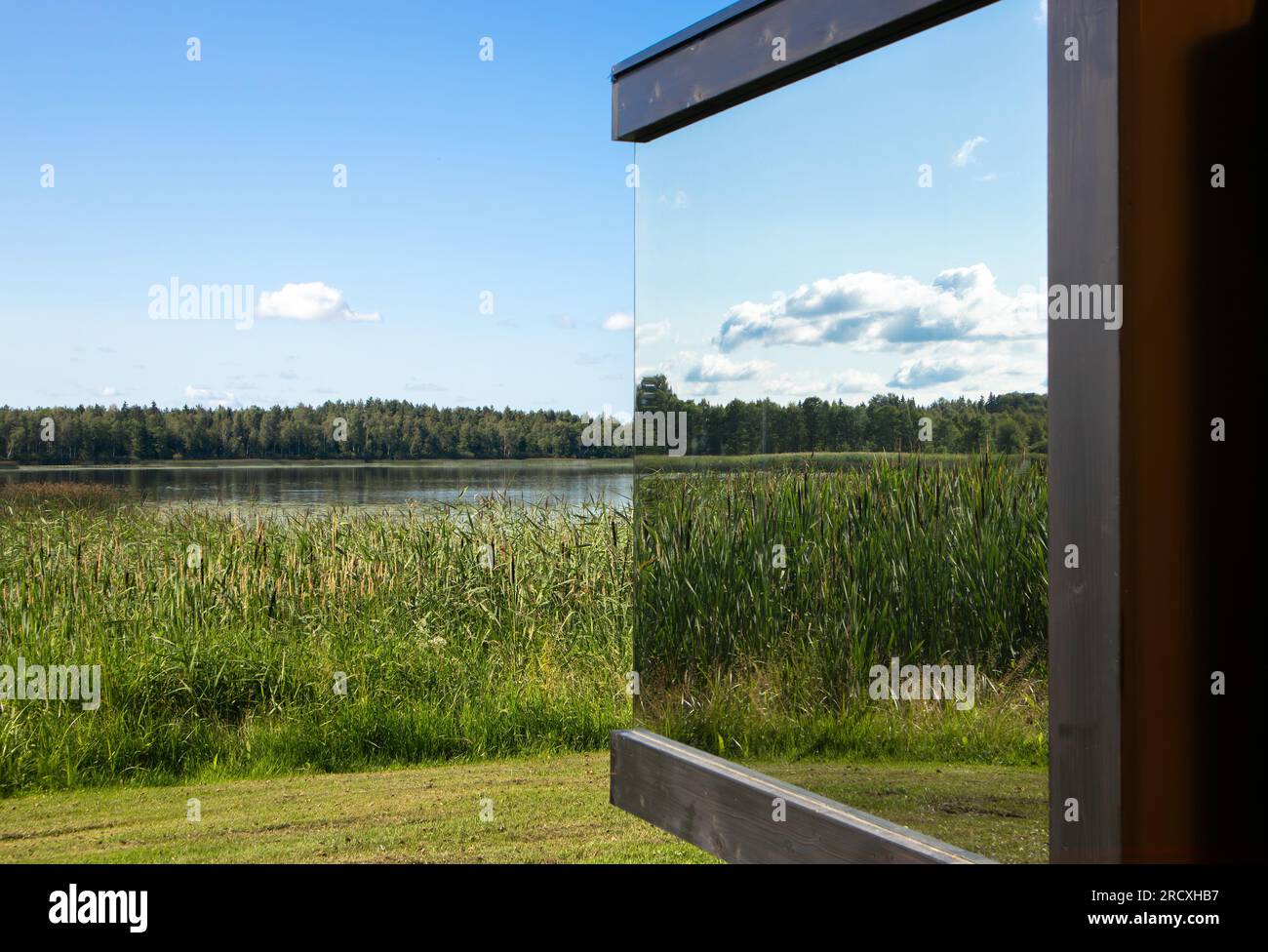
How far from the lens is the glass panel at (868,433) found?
8.19 ft

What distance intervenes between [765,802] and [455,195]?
28008 millimetres

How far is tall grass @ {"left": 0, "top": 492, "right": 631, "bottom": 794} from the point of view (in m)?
5.49

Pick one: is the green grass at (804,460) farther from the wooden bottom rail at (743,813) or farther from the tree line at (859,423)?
the wooden bottom rail at (743,813)

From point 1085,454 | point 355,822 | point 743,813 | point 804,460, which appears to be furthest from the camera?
point 355,822

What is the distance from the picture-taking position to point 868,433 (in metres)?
2.91

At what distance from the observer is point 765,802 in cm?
270

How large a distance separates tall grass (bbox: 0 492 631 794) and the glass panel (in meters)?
2.68

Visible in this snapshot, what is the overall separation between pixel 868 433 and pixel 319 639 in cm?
433

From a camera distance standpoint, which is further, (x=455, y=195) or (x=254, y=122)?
(x=455, y=195)

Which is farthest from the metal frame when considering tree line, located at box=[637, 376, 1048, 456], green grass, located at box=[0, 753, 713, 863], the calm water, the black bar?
the calm water

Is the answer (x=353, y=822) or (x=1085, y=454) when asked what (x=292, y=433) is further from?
(x=1085, y=454)

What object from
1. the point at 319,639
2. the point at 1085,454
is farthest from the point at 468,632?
the point at 1085,454
